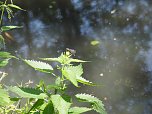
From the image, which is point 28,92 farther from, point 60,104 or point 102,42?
point 102,42

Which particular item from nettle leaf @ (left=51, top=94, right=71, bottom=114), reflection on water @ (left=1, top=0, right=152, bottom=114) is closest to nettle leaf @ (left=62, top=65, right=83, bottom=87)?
nettle leaf @ (left=51, top=94, right=71, bottom=114)

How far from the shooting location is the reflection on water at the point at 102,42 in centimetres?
395

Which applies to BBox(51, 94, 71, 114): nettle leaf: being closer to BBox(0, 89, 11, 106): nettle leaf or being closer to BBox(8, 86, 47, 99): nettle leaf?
BBox(8, 86, 47, 99): nettle leaf

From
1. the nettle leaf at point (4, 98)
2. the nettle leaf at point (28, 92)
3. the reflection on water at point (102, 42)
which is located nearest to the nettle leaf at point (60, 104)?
the nettle leaf at point (28, 92)

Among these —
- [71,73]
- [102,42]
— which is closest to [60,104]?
[71,73]

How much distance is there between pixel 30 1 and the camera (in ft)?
23.7

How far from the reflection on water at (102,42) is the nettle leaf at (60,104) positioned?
2.63 meters

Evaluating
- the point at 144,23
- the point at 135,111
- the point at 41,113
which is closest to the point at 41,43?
the point at 144,23

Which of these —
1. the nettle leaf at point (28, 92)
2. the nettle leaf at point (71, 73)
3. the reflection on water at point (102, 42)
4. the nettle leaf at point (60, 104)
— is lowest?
the nettle leaf at point (60, 104)

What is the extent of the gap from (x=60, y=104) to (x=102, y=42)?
13.5 ft

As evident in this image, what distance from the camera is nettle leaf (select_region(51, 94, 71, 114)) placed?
1046 millimetres

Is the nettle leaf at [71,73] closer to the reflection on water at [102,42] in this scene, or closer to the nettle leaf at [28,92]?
the nettle leaf at [28,92]

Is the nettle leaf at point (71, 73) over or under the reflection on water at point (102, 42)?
under

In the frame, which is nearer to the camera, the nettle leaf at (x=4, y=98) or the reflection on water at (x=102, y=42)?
the nettle leaf at (x=4, y=98)
